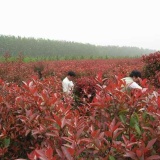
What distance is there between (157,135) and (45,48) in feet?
164

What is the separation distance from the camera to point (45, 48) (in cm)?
5100

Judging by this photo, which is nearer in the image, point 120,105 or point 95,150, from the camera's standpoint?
point 95,150

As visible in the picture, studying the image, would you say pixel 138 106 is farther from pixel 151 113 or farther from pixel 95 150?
pixel 95 150

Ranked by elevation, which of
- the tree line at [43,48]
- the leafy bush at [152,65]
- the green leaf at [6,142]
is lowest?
the tree line at [43,48]

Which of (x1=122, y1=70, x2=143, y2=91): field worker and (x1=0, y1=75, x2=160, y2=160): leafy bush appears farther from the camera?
(x1=122, y1=70, x2=143, y2=91): field worker

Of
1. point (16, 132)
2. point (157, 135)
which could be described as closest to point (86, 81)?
point (16, 132)

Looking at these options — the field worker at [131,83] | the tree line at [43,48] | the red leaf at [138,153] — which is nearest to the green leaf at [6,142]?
the field worker at [131,83]

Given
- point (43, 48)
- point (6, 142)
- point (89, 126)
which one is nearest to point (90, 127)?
point (89, 126)

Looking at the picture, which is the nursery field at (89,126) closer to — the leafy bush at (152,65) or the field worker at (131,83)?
the field worker at (131,83)

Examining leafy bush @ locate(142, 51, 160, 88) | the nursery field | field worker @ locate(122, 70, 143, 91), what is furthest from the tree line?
the nursery field

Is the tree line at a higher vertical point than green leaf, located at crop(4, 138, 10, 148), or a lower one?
lower

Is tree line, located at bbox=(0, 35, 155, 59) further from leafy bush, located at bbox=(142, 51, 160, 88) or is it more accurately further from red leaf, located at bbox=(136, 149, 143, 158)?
red leaf, located at bbox=(136, 149, 143, 158)

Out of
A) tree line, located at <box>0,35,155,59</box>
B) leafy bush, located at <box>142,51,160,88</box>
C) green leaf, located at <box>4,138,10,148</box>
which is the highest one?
leafy bush, located at <box>142,51,160,88</box>

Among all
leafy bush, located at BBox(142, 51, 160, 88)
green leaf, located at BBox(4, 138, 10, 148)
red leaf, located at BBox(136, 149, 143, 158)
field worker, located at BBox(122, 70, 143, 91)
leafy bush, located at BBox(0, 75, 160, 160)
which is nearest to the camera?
red leaf, located at BBox(136, 149, 143, 158)
